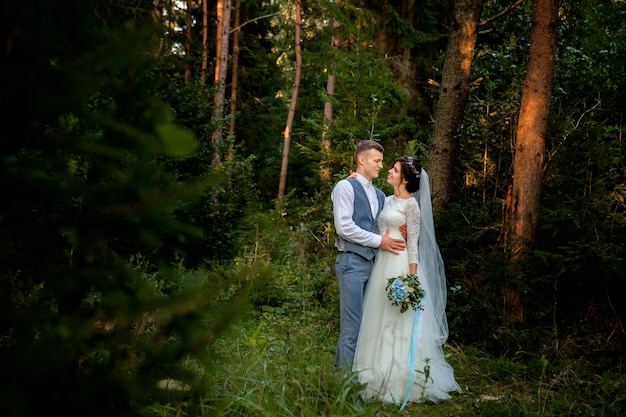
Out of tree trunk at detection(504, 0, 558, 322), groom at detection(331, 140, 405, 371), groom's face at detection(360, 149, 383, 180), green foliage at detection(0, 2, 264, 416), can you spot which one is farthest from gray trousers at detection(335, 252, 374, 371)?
green foliage at detection(0, 2, 264, 416)

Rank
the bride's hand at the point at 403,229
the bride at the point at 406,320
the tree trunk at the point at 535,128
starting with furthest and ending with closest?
the tree trunk at the point at 535,128 < the bride's hand at the point at 403,229 < the bride at the point at 406,320

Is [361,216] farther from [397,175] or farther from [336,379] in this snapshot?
[336,379]

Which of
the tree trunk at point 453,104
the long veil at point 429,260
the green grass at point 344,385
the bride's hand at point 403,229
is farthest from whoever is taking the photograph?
the tree trunk at point 453,104

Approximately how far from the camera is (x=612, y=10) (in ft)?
26.4

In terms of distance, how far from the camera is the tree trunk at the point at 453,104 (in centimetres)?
814

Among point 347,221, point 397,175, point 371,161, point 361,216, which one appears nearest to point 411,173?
point 397,175

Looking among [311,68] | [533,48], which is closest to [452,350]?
[533,48]

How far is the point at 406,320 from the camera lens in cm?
520

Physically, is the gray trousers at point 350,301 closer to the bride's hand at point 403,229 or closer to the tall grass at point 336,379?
the tall grass at point 336,379

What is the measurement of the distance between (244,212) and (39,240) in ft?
31.5

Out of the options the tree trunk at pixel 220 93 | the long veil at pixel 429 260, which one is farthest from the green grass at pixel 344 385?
the tree trunk at pixel 220 93

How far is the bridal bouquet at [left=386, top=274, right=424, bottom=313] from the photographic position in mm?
5000

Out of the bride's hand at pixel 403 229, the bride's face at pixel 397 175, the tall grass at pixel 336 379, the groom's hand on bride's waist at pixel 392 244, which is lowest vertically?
the tall grass at pixel 336 379

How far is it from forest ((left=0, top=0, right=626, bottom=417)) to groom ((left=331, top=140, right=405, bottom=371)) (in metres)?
0.51
